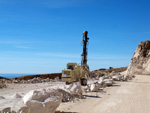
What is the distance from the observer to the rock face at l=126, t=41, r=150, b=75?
→ 1983 inches

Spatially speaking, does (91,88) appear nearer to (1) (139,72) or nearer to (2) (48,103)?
(2) (48,103)

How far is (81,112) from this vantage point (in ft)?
25.3

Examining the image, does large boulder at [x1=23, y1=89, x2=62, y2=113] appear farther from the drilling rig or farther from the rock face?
the rock face

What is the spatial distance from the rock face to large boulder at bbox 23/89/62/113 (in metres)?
45.6

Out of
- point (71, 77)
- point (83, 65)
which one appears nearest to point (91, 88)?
point (71, 77)

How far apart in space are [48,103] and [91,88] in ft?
28.2

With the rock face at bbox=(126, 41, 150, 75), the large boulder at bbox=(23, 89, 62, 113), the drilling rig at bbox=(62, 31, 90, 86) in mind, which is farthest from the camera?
the rock face at bbox=(126, 41, 150, 75)

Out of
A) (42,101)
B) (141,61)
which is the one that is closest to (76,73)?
(42,101)

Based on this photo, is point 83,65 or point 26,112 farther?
point 83,65

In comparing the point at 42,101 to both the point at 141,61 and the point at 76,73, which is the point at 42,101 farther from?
the point at 141,61

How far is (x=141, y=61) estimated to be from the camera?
52.4 m

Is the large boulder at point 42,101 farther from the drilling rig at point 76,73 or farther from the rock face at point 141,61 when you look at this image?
the rock face at point 141,61

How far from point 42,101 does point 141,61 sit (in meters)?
50.1

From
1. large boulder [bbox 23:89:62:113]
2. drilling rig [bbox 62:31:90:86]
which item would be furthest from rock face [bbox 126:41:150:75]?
large boulder [bbox 23:89:62:113]
